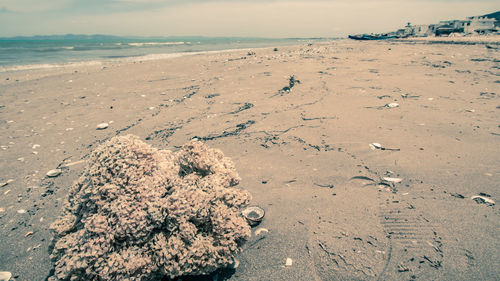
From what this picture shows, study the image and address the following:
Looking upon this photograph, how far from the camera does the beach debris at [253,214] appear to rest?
2430 mm

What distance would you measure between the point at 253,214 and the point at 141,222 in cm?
117

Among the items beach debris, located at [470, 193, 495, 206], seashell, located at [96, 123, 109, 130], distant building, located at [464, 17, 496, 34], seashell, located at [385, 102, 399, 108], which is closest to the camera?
beach debris, located at [470, 193, 495, 206]

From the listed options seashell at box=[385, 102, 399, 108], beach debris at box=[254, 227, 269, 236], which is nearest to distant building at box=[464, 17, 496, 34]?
seashell at box=[385, 102, 399, 108]

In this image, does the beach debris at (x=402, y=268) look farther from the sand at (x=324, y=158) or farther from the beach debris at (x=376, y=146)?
the beach debris at (x=376, y=146)

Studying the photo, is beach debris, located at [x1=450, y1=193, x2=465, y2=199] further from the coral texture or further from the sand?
the coral texture

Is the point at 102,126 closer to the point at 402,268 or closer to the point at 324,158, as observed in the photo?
the point at 324,158

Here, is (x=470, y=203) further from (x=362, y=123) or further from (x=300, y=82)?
(x=300, y=82)

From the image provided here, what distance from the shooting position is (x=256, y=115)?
16.8 feet

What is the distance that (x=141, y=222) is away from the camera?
1.71 m

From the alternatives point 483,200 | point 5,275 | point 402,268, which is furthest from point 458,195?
point 5,275

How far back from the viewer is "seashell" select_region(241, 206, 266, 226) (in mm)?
2430

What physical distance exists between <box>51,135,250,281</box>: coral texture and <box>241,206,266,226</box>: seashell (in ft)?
1.34

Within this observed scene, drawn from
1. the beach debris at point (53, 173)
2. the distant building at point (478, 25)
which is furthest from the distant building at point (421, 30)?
the beach debris at point (53, 173)

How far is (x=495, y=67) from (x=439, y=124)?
18.3 ft
